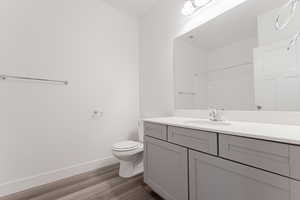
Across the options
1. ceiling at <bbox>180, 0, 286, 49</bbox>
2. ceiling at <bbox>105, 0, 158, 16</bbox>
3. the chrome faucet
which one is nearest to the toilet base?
the chrome faucet

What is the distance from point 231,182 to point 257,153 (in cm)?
24

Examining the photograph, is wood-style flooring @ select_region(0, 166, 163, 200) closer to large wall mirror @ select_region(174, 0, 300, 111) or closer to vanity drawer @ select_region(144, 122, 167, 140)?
vanity drawer @ select_region(144, 122, 167, 140)

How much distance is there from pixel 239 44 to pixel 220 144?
3.27 ft

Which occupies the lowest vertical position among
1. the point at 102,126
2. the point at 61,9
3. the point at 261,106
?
the point at 102,126

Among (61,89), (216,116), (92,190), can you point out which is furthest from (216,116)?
(61,89)

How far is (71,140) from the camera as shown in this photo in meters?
1.81

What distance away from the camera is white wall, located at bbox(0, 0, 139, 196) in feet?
4.73

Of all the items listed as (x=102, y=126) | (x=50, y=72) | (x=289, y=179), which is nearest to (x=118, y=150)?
(x=102, y=126)

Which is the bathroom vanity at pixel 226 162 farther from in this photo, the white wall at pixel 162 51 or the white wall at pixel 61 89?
the white wall at pixel 61 89

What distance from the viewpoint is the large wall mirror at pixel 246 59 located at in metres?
1.01

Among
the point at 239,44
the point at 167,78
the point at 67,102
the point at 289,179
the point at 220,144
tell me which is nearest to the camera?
the point at 289,179

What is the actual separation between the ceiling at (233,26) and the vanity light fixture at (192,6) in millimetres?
216

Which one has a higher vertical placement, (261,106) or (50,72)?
(50,72)

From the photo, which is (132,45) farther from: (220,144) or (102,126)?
(220,144)
